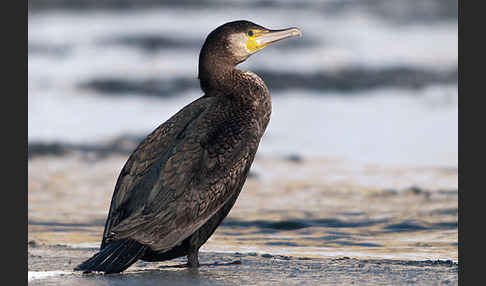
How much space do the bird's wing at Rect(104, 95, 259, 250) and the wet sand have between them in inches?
12.1

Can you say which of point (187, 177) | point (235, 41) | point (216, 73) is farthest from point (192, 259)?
point (235, 41)

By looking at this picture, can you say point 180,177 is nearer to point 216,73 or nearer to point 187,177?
point 187,177

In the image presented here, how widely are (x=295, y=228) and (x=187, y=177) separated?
2.25 meters

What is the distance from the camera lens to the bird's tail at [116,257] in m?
6.48

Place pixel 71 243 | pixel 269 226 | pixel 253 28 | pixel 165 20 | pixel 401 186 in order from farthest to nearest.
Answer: pixel 165 20 < pixel 401 186 < pixel 269 226 < pixel 71 243 < pixel 253 28

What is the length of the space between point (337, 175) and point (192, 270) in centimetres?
399

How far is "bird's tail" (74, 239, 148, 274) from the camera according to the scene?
255 inches

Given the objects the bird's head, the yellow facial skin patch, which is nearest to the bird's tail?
the bird's head

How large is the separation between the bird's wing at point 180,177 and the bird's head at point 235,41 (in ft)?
1.65

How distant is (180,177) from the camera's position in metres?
6.65

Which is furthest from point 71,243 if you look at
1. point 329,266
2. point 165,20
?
point 165,20

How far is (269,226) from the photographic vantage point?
8828 millimetres

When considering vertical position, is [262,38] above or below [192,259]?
above

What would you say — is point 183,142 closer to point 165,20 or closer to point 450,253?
point 450,253
